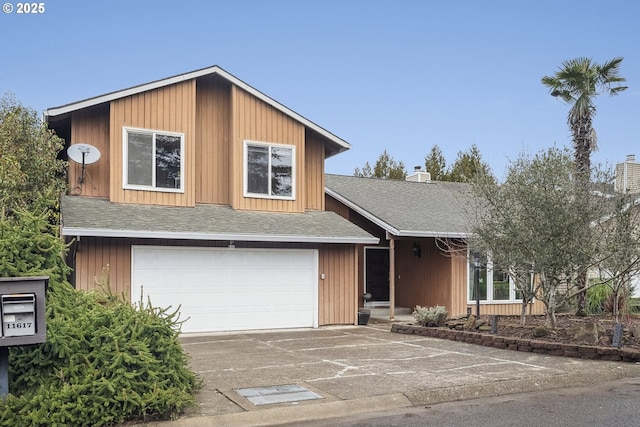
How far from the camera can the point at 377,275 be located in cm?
1998

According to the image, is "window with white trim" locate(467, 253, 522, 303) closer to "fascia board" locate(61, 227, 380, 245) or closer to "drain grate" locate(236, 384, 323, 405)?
"fascia board" locate(61, 227, 380, 245)

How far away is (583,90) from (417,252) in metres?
7.51

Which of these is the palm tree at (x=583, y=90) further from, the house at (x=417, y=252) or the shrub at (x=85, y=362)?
the shrub at (x=85, y=362)

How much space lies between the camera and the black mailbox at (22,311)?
5.86 metres

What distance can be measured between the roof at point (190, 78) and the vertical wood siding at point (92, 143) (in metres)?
0.44

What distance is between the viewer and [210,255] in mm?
13992

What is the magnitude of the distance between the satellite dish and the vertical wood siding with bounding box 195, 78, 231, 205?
2.60m

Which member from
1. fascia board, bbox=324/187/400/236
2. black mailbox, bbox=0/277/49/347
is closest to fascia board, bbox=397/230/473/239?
fascia board, bbox=324/187/400/236

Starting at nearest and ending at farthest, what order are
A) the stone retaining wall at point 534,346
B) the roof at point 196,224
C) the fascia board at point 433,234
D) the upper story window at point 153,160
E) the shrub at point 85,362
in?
the shrub at point 85,362, the stone retaining wall at point 534,346, the roof at point 196,224, the upper story window at point 153,160, the fascia board at point 433,234

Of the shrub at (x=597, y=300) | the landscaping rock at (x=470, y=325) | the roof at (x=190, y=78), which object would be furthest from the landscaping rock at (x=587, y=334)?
the roof at (x=190, y=78)

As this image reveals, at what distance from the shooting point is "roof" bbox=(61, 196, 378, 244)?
1237 cm

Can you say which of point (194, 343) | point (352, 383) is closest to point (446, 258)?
point (194, 343)

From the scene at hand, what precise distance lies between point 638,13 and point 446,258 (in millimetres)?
9395

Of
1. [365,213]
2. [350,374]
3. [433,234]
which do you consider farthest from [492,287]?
[350,374]
